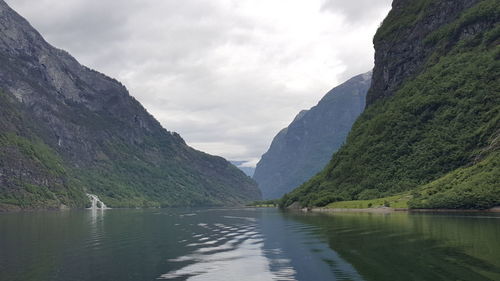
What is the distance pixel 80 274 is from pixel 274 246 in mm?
30004

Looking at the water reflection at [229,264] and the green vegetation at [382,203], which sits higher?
the green vegetation at [382,203]

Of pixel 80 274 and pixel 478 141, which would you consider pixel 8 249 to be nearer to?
pixel 80 274

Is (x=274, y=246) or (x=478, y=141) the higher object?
(x=478, y=141)

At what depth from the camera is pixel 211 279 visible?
43562 mm

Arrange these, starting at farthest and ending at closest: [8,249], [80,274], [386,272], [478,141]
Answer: [478,141] < [8,249] < [80,274] < [386,272]

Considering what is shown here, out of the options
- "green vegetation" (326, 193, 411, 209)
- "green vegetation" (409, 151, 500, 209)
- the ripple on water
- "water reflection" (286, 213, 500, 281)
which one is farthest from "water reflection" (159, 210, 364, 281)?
"green vegetation" (326, 193, 411, 209)

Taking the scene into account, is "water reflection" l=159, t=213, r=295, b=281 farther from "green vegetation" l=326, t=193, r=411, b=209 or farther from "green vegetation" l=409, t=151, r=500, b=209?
"green vegetation" l=326, t=193, r=411, b=209

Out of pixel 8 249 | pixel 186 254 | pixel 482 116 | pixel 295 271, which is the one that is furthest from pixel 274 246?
pixel 482 116

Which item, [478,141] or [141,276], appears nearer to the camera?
[141,276]

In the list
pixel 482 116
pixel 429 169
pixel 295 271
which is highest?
pixel 482 116

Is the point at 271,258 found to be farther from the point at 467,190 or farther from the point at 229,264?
the point at 467,190

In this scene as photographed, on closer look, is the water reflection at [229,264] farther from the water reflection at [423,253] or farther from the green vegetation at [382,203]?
the green vegetation at [382,203]

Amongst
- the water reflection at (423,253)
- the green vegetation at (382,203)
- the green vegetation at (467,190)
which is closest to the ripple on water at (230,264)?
the water reflection at (423,253)

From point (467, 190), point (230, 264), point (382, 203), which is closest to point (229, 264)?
point (230, 264)
